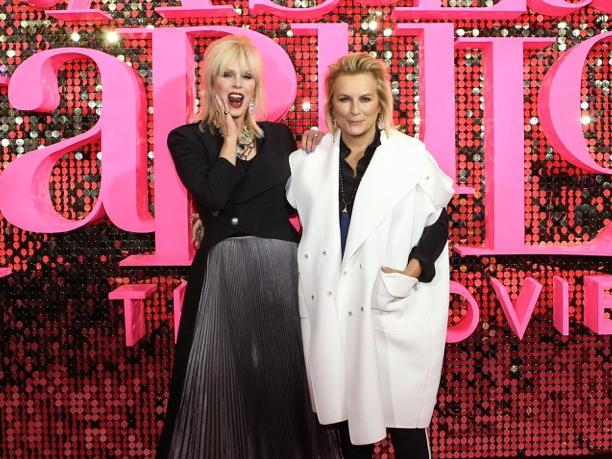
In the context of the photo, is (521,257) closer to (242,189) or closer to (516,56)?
(516,56)

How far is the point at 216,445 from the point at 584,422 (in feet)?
6.35

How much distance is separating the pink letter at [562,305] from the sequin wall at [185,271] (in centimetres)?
12

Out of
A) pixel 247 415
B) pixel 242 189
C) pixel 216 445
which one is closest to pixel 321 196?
pixel 242 189

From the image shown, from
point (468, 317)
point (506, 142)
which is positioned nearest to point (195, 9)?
point (506, 142)

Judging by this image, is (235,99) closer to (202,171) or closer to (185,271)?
(202,171)

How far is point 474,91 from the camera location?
9.34 feet

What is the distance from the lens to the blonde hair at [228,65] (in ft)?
7.52

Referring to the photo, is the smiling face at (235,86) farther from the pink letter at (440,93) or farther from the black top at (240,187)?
the pink letter at (440,93)

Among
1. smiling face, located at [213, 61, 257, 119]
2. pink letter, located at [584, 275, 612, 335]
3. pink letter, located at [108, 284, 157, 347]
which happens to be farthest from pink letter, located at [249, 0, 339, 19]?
pink letter, located at [584, 275, 612, 335]

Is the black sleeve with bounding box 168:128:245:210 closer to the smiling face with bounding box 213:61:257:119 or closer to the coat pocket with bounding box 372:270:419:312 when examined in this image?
the smiling face with bounding box 213:61:257:119

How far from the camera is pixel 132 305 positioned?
2.71m

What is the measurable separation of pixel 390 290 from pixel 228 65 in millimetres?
1076

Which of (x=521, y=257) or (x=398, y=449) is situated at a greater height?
(x=521, y=257)

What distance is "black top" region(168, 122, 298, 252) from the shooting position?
222cm
